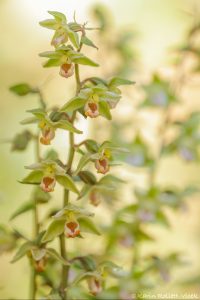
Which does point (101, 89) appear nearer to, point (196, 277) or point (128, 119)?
point (128, 119)

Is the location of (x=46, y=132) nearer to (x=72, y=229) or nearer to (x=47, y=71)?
(x=72, y=229)

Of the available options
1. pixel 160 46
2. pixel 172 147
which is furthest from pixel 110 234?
pixel 160 46

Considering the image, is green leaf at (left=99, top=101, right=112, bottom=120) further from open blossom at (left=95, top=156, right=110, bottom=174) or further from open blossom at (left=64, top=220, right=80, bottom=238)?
open blossom at (left=64, top=220, right=80, bottom=238)

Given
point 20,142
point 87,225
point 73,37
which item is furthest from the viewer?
point 20,142

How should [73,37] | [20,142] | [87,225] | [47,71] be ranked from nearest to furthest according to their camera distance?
[73,37]
[87,225]
[20,142]
[47,71]

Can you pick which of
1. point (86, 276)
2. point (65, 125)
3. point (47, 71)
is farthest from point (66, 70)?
point (47, 71)

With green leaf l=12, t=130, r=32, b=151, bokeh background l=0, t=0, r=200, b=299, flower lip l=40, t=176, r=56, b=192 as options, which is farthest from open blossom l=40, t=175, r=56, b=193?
bokeh background l=0, t=0, r=200, b=299

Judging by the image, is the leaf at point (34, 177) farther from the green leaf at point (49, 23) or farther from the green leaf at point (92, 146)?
the green leaf at point (49, 23)
